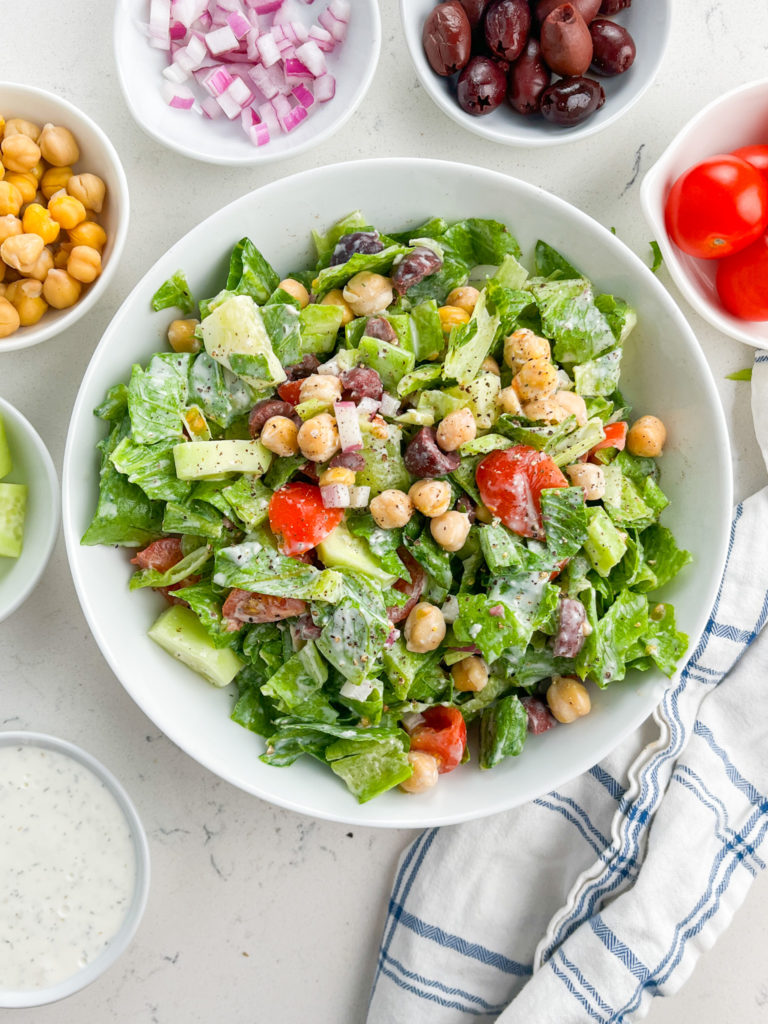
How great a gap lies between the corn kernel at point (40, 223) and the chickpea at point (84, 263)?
0.11 meters

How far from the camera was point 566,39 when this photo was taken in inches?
116

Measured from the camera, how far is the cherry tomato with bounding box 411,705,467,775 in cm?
283

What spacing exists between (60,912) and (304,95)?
10.0 ft

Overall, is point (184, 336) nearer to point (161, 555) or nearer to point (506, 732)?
point (161, 555)

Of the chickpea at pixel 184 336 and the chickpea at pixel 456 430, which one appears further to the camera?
the chickpea at pixel 184 336

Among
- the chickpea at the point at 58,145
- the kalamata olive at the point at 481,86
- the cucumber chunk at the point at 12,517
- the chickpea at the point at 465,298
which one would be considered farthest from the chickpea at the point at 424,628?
the chickpea at the point at 58,145

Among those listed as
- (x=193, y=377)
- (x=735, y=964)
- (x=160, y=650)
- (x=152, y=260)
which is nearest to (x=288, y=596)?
(x=160, y=650)

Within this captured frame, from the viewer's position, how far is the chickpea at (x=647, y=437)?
9.43 feet

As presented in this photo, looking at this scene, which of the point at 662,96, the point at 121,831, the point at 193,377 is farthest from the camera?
the point at 662,96

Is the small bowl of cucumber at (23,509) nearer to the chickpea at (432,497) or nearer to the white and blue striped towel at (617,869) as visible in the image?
the chickpea at (432,497)

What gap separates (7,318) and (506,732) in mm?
2184

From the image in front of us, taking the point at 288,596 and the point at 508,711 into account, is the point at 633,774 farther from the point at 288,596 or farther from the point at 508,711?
the point at 288,596

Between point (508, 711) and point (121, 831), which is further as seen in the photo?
point (121, 831)

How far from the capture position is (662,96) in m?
3.37
